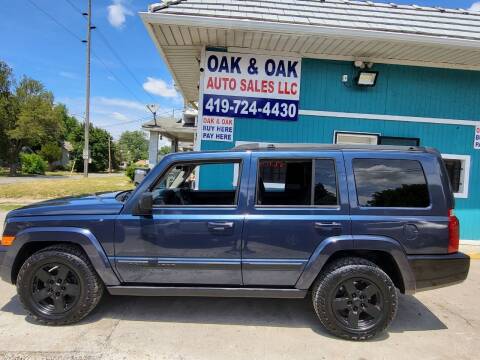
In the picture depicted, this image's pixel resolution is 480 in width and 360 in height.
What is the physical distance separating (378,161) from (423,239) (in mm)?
883

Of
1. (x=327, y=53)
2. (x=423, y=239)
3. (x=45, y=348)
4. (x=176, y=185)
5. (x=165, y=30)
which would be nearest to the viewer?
(x=45, y=348)

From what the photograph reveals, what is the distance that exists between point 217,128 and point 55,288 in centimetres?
453

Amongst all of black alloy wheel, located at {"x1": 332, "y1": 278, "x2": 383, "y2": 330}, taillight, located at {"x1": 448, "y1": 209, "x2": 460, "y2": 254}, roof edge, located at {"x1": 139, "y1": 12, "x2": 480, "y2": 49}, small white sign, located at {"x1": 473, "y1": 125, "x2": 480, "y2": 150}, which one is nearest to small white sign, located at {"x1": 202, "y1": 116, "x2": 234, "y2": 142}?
roof edge, located at {"x1": 139, "y1": 12, "x2": 480, "y2": 49}

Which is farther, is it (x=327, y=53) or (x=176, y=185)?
(x=327, y=53)

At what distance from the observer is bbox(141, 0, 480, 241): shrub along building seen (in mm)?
6988

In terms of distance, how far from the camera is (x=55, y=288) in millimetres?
3754

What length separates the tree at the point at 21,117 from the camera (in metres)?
35.5

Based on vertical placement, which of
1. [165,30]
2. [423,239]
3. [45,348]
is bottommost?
[45,348]

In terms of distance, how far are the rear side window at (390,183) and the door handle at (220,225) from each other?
1.32 m

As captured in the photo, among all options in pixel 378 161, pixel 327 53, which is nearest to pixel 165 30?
pixel 327 53

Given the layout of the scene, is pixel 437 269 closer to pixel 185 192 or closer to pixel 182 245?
pixel 182 245

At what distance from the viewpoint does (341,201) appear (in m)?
3.73

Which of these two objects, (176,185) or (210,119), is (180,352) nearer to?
(176,185)

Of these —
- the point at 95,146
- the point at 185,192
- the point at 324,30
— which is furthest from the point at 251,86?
the point at 95,146
